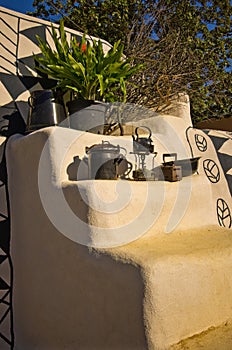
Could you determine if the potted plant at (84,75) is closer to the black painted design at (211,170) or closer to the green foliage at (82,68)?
the green foliage at (82,68)

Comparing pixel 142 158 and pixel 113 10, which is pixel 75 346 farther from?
pixel 113 10

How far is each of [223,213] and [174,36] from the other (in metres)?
3.70

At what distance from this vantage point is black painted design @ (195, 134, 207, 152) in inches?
124

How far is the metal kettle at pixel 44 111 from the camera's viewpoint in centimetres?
226

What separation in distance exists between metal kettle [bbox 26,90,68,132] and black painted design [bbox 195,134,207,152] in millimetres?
1422

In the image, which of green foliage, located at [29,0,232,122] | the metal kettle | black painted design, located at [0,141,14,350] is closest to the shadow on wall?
green foliage, located at [29,0,232,122]

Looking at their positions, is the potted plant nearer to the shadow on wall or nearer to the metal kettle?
the metal kettle

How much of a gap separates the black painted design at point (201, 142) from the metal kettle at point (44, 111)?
142cm

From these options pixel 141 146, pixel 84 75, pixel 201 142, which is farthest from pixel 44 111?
pixel 201 142

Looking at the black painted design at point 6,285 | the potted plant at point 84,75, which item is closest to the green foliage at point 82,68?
the potted plant at point 84,75

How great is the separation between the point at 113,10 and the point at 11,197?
472cm

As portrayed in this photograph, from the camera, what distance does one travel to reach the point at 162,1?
5949 millimetres

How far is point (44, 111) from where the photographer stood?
2279mm

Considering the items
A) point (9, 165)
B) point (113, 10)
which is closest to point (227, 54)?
point (113, 10)
